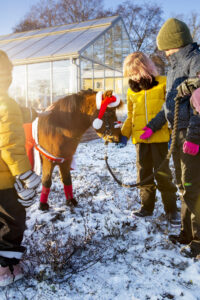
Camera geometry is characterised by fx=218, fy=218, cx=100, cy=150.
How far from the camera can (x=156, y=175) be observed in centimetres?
277

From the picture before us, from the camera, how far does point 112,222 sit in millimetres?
2828

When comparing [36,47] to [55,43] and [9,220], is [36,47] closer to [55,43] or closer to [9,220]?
[55,43]

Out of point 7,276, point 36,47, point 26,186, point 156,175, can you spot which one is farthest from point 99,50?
point 7,276

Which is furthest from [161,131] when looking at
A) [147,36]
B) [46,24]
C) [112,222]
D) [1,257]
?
[46,24]

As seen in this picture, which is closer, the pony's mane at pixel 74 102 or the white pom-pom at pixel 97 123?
the white pom-pom at pixel 97 123

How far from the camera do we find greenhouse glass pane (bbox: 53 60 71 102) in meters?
10.3

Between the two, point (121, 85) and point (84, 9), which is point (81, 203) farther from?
point (84, 9)

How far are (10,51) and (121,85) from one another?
23.7 feet

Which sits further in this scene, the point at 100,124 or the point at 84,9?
the point at 84,9

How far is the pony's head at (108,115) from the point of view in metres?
2.70

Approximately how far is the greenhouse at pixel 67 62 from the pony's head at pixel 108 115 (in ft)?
25.1

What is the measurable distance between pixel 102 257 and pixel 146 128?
4.86ft

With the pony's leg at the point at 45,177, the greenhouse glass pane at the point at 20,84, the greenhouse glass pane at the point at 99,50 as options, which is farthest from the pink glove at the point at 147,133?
the greenhouse glass pane at the point at 20,84

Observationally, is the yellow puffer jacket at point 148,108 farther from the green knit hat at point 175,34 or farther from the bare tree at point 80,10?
the bare tree at point 80,10
